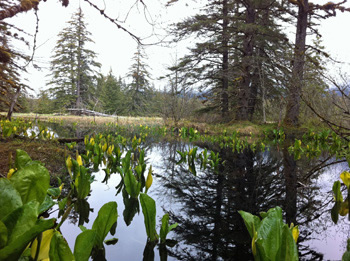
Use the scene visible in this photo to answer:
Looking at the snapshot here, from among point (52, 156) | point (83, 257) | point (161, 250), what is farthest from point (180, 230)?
point (52, 156)

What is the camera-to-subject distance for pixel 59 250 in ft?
2.42

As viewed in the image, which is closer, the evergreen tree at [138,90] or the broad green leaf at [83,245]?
the broad green leaf at [83,245]

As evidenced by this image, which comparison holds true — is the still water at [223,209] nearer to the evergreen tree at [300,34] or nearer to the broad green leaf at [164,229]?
the broad green leaf at [164,229]

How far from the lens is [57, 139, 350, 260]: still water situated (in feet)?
5.67

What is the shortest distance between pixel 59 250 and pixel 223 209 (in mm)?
2054

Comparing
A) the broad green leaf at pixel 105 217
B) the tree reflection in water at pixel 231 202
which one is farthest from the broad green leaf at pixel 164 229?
the broad green leaf at pixel 105 217

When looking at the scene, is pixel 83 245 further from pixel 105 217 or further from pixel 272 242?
pixel 272 242

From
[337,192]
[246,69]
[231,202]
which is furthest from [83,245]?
[246,69]

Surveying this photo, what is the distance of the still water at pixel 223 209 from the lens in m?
1.73

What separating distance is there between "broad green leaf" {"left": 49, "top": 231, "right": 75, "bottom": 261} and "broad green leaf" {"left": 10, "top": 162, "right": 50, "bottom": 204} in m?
0.17

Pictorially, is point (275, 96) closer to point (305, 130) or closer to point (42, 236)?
point (305, 130)

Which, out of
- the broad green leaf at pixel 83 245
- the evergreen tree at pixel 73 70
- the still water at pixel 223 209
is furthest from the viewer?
the evergreen tree at pixel 73 70

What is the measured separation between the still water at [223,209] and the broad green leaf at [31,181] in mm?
919

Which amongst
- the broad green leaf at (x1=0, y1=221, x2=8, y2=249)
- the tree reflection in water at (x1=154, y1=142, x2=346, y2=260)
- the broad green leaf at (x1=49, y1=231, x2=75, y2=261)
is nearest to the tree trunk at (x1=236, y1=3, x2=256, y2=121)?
the tree reflection in water at (x1=154, y1=142, x2=346, y2=260)
